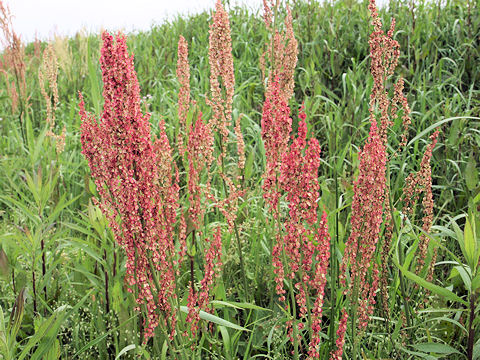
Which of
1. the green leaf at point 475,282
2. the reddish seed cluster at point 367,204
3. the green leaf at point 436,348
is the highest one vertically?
the reddish seed cluster at point 367,204

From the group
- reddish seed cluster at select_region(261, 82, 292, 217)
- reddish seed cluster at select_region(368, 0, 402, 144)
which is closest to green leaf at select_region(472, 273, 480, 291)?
reddish seed cluster at select_region(368, 0, 402, 144)

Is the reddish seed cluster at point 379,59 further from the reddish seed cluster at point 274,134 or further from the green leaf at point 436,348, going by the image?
the green leaf at point 436,348

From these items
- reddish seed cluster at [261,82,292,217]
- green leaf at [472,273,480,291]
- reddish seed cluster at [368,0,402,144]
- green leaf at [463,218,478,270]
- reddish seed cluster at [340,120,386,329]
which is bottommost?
green leaf at [472,273,480,291]

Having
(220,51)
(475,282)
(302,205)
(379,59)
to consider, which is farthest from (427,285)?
(220,51)

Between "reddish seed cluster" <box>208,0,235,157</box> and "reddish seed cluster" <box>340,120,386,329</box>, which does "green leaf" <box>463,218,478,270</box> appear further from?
"reddish seed cluster" <box>208,0,235,157</box>

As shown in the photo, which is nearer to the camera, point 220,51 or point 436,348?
point 436,348

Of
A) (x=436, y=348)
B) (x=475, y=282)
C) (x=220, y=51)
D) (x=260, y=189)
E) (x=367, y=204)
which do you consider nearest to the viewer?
(x=367, y=204)

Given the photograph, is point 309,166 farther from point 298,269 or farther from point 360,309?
point 360,309

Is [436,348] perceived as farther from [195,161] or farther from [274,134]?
[195,161]

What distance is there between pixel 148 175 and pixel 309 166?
0.50m

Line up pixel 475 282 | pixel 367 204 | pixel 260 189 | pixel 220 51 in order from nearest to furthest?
pixel 367 204
pixel 475 282
pixel 220 51
pixel 260 189

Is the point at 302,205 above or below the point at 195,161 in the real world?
below

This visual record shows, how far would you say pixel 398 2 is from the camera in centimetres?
734

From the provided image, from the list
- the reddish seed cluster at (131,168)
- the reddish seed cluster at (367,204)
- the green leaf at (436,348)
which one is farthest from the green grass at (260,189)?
the reddish seed cluster at (131,168)
